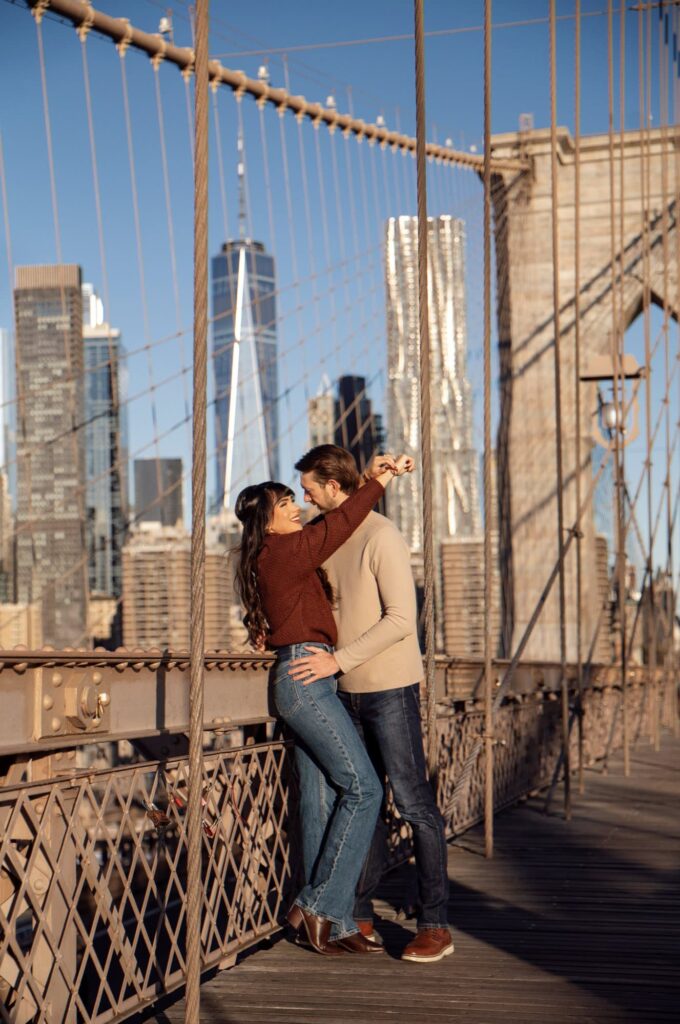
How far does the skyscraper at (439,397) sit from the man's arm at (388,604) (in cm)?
1756

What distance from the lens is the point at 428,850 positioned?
4.02 metres

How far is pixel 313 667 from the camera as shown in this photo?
3.83m

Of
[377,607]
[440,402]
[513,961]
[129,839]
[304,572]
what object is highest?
[440,402]

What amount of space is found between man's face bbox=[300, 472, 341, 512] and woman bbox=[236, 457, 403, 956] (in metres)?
0.16

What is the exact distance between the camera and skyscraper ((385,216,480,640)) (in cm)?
3184

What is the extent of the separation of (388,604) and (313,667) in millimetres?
287

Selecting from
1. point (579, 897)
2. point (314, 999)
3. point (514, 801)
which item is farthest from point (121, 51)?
point (314, 999)

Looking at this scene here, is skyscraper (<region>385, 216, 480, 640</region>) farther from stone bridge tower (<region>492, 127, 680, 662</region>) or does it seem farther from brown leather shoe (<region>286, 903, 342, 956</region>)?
brown leather shoe (<region>286, 903, 342, 956</region>)

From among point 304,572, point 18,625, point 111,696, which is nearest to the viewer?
point 111,696

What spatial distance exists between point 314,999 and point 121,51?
34.8 ft

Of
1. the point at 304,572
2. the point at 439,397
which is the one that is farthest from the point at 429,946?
the point at 439,397

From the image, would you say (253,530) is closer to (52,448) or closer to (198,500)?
(198,500)

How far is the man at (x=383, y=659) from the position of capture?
3.98 m

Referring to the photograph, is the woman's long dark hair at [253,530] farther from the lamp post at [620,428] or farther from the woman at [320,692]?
the lamp post at [620,428]
